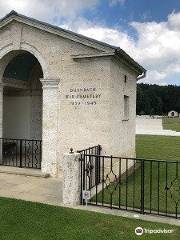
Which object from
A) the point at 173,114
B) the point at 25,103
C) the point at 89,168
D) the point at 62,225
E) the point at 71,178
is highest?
the point at 173,114

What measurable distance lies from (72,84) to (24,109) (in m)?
4.70

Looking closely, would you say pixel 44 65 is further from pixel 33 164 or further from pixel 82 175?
pixel 82 175

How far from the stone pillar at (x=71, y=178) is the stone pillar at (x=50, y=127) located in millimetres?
3451

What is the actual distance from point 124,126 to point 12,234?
7.33 metres

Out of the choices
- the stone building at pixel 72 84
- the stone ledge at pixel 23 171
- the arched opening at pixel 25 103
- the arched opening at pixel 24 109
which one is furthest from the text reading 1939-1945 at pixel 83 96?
the arched opening at pixel 25 103

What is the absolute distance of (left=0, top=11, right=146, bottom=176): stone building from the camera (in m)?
10.7

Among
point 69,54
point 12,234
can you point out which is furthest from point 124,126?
point 12,234

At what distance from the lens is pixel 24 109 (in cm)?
1518

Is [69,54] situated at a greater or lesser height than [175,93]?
lesser

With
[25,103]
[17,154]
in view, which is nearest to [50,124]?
[25,103]

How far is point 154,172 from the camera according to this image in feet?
40.9

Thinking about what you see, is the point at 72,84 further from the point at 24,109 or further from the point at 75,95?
the point at 24,109

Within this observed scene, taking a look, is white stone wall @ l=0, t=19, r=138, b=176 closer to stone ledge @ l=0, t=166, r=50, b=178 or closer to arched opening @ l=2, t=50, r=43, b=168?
stone ledge @ l=0, t=166, r=50, b=178

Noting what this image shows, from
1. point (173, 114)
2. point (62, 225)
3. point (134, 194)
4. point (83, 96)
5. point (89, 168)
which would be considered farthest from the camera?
point (173, 114)
